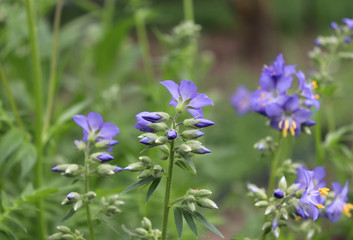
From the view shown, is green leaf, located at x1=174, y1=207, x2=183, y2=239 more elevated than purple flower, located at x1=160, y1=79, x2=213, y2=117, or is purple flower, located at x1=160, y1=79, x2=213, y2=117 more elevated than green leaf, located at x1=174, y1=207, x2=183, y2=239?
purple flower, located at x1=160, y1=79, x2=213, y2=117

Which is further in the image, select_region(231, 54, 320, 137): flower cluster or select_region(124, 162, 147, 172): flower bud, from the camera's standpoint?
select_region(231, 54, 320, 137): flower cluster

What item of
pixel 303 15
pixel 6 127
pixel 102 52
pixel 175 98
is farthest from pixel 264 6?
pixel 175 98

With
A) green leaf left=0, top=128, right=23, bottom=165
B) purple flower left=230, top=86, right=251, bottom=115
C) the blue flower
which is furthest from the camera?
purple flower left=230, top=86, right=251, bottom=115

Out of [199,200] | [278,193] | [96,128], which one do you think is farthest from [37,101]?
[278,193]

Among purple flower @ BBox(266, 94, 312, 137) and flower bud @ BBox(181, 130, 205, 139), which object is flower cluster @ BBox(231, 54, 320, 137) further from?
flower bud @ BBox(181, 130, 205, 139)

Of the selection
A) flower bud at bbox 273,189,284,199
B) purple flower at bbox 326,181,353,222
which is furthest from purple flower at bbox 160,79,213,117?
purple flower at bbox 326,181,353,222

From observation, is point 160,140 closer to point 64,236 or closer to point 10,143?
point 64,236
